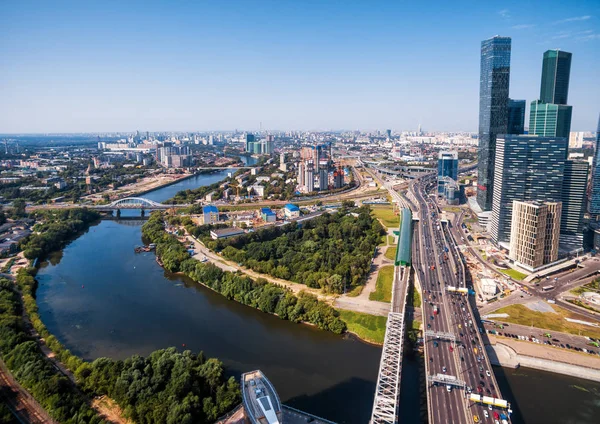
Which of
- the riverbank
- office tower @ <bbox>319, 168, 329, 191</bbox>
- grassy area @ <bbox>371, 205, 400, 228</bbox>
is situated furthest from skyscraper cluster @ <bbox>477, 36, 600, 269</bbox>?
office tower @ <bbox>319, 168, 329, 191</bbox>

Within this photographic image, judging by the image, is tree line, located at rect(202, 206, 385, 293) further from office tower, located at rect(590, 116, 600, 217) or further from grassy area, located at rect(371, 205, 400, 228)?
office tower, located at rect(590, 116, 600, 217)

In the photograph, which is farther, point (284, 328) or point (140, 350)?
point (284, 328)

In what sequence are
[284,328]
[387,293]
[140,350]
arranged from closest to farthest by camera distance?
[140,350]
[284,328]
[387,293]

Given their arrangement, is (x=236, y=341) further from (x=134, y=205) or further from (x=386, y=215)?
(x=134, y=205)

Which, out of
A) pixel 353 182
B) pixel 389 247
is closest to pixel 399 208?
pixel 389 247

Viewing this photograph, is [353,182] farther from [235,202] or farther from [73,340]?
[73,340]

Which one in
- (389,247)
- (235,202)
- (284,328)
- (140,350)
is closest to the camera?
(140,350)

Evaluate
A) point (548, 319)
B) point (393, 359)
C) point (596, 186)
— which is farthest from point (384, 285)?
point (596, 186)

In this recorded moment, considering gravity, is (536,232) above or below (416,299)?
above
